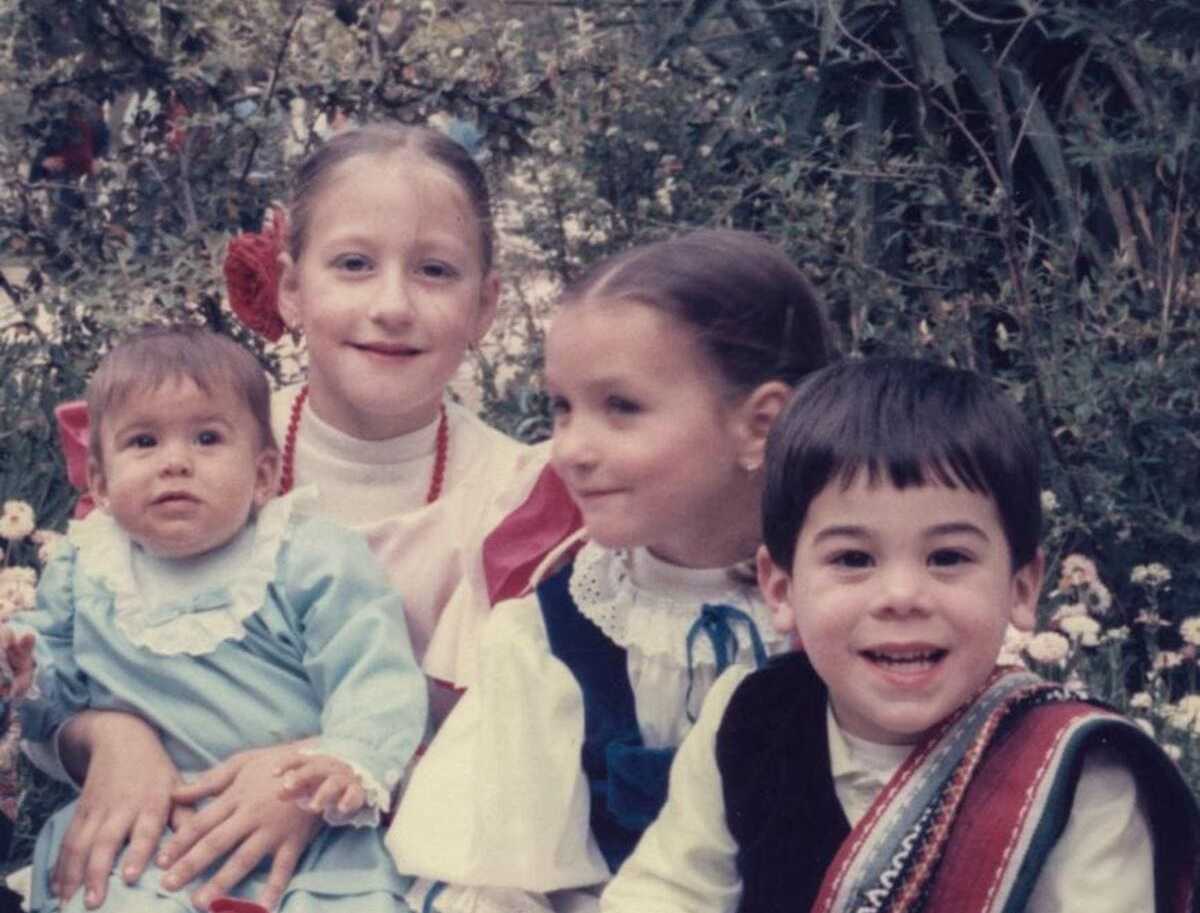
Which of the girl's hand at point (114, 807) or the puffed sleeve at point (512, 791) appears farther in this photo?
the girl's hand at point (114, 807)

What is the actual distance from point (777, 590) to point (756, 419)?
356 millimetres

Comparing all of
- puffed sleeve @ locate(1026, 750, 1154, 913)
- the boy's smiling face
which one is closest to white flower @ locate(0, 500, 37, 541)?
the boy's smiling face

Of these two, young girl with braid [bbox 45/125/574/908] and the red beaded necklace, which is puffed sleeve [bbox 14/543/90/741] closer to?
young girl with braid [bbox 45/125/574/908]

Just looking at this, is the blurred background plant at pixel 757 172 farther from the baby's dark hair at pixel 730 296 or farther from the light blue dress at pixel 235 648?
the baby's dark hair at pixel 730 296

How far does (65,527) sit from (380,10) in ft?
4.89

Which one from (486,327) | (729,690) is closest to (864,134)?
(486,327)

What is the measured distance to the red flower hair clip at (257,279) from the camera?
3.62m

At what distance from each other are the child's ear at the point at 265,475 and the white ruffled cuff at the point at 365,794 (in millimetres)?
432

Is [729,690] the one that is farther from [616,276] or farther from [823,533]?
[616,276]

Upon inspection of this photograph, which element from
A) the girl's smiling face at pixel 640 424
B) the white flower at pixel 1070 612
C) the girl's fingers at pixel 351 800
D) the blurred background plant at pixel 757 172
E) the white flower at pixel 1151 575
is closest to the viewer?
the girl's smiling face at pixel 640 424

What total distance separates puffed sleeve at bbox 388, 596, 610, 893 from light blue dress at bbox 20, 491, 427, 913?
0.11 m

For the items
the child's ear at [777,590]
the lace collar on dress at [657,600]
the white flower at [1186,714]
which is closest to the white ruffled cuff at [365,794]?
the lace collar on dress at [657,600]

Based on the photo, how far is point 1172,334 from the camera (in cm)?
436

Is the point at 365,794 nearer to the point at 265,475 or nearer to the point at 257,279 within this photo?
the point at 265,475
